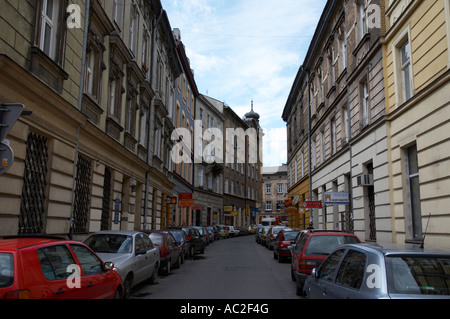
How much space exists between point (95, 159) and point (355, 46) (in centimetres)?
1204

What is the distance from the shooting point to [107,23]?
615 inches

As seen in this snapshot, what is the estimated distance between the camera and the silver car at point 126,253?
859cm

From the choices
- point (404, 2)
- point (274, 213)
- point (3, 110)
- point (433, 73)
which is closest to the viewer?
point (3, 110)

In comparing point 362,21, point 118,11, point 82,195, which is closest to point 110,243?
point 82,195

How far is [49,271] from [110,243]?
190 inches

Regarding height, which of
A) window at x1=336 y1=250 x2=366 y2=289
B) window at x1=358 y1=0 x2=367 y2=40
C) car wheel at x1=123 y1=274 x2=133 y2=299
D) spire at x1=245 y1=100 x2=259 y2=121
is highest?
spire at x1=245 y1=100 x2=259 y2=121

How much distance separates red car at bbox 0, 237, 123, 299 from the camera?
4215 millimetres

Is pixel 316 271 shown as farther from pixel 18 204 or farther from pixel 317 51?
pixel 317 51

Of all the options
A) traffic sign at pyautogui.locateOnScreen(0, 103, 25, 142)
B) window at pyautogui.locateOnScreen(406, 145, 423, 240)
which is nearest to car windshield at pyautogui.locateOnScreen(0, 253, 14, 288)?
traffic sign at pyautogui.locateOnScreen(0, 103, 25, 142)

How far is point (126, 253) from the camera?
9.19 meters

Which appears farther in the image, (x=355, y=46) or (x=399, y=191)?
(x=355, y=46)

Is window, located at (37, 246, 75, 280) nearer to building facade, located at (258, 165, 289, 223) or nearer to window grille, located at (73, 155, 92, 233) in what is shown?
window grille, located at (73, 155, 92, 233)

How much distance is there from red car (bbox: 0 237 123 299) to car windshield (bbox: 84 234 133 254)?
280 cm

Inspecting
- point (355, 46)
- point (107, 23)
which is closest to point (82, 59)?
point (107, 23)
